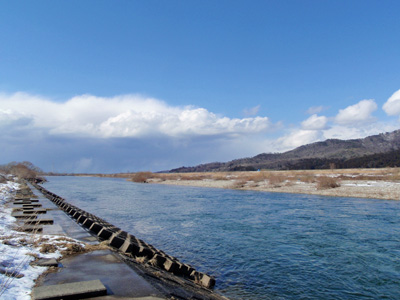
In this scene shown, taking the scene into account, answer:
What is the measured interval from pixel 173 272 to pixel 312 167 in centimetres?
15109

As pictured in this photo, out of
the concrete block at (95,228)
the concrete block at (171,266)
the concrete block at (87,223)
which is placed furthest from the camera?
the concrete block at (87,223)

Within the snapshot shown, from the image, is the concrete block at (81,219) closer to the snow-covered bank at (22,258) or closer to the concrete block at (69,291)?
the snow-covered bank at (22,258)

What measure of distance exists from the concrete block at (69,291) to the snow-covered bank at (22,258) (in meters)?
0.26

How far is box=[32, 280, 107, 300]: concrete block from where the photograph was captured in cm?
612

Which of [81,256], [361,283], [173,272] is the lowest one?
[361,283]

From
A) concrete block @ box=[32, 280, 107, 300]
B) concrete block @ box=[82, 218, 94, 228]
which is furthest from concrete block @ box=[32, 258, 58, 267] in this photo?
concrete block @ box=[82, 218, 94, 228]

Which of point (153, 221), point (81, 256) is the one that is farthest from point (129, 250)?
point (153, 221)

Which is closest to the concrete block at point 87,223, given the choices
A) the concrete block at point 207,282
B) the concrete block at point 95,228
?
the concrete block at point 95,228

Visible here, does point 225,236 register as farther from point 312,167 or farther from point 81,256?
point 312,167

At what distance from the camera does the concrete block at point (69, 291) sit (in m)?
6.12

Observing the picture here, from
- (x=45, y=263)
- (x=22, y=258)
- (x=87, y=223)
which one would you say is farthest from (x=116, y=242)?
(x=87, y=223)

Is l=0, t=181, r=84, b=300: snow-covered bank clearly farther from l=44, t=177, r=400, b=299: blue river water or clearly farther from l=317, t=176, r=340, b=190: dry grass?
l=317, t=176, r=340, b=190: dry grass

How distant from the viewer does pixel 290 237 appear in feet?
55.8

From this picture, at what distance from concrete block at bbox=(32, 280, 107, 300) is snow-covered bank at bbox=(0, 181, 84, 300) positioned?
0.26 meters
